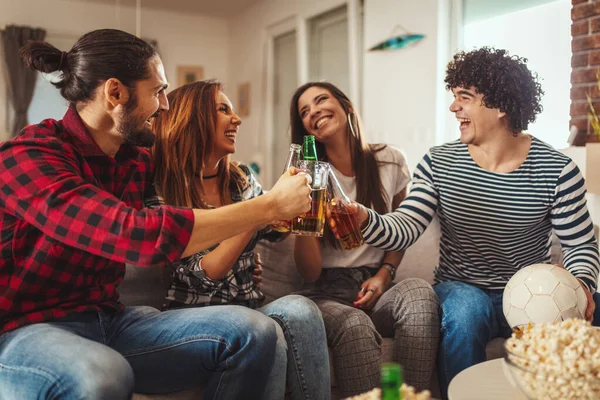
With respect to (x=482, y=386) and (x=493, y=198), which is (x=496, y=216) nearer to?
(x=493, y=198)

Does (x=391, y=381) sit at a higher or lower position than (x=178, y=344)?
higher

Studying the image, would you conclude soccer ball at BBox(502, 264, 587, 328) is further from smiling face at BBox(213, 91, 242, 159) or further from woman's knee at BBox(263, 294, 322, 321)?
smiling face at BBox(213, 91, 242, 159)

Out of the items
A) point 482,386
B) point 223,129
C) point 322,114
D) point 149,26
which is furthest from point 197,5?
point 482,386

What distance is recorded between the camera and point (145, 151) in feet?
5.25

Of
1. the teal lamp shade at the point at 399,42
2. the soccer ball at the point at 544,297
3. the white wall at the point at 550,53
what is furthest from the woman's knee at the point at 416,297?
the teal lamp shade at the point at 399,42

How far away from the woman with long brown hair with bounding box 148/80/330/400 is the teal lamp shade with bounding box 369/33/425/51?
251 centimetres

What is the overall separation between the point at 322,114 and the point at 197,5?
4.74 m

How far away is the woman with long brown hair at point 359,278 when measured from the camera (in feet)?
5.14

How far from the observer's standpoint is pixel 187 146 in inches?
65.2

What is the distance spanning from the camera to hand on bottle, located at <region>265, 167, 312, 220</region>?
1211 mm

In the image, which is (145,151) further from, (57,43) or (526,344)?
(57,43)

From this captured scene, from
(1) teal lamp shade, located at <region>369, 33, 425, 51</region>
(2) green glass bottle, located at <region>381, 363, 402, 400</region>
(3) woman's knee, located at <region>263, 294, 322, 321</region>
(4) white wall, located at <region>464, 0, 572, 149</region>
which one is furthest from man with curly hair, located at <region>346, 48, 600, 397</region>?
(1) teal lamp shade, located at <region>369, 33, 425, 51</region>

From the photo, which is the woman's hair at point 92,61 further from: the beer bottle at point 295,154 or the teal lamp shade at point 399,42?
the teal lamp shade at point 399,42

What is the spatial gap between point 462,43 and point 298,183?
294 cm
